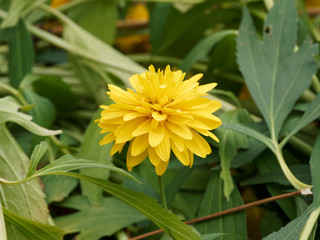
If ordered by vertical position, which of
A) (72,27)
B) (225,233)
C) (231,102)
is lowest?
(225,233)

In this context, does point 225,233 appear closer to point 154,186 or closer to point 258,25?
point 154,186

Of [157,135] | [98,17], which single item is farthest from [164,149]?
[98,17]

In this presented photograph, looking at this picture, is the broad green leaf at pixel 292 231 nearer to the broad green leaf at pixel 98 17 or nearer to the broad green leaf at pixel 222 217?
the broad green leaf at pixel 222 217

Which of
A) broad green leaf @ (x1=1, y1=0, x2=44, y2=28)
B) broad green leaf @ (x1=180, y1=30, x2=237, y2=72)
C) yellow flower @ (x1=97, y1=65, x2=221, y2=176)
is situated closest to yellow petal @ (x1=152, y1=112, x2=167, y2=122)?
yellow flower @ (x1=97, y1=65, x2=221, y2=176)

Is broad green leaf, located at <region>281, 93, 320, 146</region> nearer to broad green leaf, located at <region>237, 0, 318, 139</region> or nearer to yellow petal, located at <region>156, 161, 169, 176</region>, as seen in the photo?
broad green leaf, located at <region>237, 0, 318, 139</region>

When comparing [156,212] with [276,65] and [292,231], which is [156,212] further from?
[276,65]

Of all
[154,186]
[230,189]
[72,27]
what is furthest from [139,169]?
[72,27]

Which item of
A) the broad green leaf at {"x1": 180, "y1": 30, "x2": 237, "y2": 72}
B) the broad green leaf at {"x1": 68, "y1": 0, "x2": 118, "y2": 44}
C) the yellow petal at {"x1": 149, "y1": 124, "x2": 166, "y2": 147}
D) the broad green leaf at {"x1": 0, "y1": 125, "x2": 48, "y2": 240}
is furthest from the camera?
the broad green leaf at {"x1": 68, "y1": 0, "x2": 118, "y2": 44}
